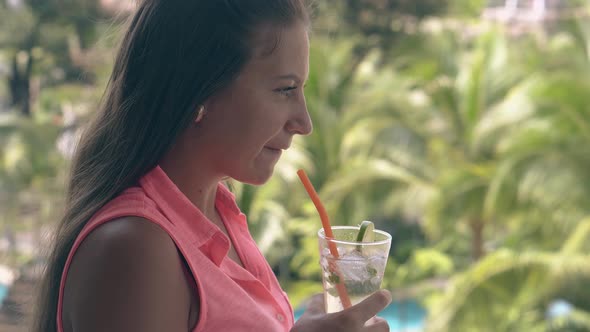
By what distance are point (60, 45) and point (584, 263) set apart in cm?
1219

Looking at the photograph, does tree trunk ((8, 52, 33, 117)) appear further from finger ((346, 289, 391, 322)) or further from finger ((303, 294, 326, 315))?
finger ((346, 289, 391, 322))

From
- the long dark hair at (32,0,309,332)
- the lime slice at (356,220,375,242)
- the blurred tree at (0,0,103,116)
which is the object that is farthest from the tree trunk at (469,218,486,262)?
the long dark hair at (32,0,309,332)

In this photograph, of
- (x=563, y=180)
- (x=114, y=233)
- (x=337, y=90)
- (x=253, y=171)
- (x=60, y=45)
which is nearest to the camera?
(x=114, y=233)

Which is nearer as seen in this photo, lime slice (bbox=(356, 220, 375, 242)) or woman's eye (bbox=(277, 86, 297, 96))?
woman's eye (bbox=(277, 86, 297, 96))

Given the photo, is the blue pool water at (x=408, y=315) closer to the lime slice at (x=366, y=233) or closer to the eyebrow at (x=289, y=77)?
the lime slice at (x=366, y=233)

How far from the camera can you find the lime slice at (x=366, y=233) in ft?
3.73

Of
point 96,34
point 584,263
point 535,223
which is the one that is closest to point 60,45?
point 96,34

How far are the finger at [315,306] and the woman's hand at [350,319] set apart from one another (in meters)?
0.02

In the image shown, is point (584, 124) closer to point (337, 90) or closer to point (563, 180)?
point (563, 180)

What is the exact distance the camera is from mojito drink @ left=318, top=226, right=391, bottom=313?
3.64 feet

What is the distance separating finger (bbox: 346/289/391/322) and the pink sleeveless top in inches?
4.7

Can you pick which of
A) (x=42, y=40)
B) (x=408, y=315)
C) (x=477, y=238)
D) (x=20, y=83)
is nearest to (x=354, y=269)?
(x=477, y=238)

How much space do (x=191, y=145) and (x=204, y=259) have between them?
0.16m

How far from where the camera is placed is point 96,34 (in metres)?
16.7
